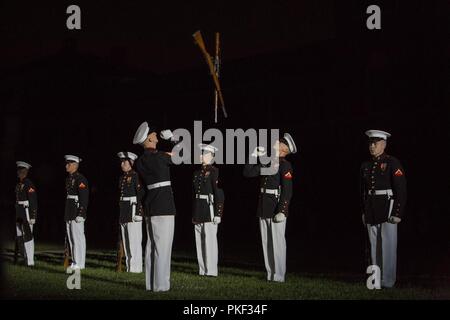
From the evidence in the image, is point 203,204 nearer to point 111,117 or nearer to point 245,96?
point 245,96

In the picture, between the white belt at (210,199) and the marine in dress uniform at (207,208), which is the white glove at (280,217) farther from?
the white belt at (210,199)

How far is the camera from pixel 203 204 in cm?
1380

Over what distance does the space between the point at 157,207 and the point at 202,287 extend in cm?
163

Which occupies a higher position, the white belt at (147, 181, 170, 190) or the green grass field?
the white belt at (147, 181, 170, 190)

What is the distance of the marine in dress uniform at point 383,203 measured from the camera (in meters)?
11.3

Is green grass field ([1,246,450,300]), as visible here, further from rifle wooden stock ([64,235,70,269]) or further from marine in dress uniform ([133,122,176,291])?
marine in dress uniform ([133,122,176,291])

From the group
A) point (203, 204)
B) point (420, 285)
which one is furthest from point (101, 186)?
point (420, 285)

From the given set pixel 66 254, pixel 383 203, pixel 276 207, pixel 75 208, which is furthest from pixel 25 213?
pixel 383 203

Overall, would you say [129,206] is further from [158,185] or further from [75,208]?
[158,185]

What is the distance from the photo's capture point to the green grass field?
10.9m

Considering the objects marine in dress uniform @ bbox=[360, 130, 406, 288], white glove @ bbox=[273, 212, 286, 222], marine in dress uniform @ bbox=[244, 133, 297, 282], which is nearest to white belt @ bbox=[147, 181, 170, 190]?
marine in dress uniform @ bbox=[244, 133, 297, 282]

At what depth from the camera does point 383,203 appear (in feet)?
37.1

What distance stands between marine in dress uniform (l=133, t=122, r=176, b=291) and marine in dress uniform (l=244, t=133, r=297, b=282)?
1.94 metres

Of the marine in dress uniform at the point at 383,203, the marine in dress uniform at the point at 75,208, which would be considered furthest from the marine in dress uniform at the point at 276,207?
the marine in dress uniform at the point at 75,208
